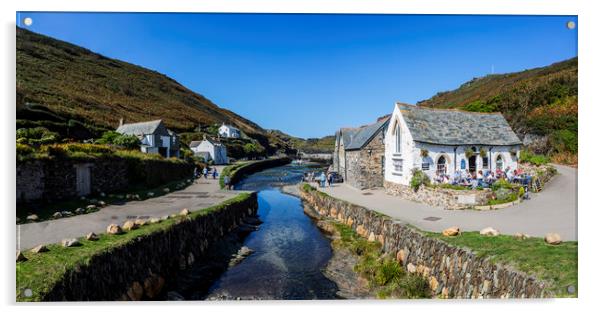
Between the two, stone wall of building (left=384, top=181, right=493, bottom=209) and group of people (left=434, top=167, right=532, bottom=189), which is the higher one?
group of people (left=434, top=167, right=532, bottom=189)

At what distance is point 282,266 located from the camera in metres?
6.51

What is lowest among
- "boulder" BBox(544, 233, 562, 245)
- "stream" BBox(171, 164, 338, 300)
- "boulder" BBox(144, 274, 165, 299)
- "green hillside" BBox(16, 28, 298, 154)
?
"stream" BBox(171, 164, 338, 300)

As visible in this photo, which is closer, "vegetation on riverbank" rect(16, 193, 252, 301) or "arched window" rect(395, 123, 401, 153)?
"vegetation on riverbank" rect(16, 193, 252, 301)

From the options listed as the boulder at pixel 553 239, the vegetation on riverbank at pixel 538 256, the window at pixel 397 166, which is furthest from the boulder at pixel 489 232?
the window at pixel 397 166

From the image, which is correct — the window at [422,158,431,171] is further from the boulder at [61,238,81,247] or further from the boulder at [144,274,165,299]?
the boulder at [61,238,81,247]

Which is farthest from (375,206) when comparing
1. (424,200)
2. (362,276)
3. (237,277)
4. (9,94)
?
(9,94)

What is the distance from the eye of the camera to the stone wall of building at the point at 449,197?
6.56 m

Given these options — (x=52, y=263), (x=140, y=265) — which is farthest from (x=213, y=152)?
(x=52, y=263)

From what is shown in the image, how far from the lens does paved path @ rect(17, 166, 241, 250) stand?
4.51 m

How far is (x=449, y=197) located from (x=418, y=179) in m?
1.08

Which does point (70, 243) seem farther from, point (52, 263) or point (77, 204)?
point (77, 204)

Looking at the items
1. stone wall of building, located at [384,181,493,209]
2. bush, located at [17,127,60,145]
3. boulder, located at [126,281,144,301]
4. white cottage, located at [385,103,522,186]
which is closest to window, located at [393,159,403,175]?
white cottage, located at [385,103,522,186]

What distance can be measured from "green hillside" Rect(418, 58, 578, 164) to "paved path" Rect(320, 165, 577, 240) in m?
0.44

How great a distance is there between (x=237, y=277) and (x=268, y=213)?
665 centimetres
